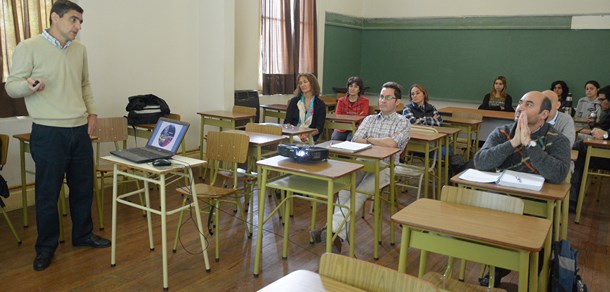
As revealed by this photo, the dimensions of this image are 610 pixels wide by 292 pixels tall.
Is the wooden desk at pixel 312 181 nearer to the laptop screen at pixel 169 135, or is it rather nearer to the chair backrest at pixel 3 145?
the laptop screen at pixel 169 135

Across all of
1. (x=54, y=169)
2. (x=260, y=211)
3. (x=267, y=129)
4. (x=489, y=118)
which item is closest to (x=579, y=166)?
(x=489, y=118)

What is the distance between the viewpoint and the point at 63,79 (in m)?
2.90

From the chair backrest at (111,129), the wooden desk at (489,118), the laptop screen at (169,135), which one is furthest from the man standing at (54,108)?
the wooden desk at (489,118)

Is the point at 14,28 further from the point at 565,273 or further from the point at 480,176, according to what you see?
the point at 565,273

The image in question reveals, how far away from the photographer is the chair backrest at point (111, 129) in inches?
159

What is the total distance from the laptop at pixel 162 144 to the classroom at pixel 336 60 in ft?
2.33

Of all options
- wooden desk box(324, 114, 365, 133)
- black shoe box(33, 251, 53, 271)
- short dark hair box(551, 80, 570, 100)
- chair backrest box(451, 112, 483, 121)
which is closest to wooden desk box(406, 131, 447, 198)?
wooden desk box(324, 114, 365, 133)

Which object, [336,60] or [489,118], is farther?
[336,60]

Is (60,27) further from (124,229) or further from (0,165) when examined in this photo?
(124,229)

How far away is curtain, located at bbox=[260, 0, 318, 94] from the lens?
22.6 ft

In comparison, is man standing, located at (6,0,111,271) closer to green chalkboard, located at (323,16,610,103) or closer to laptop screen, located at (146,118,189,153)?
laptop screen, located at (146,118,189,153)

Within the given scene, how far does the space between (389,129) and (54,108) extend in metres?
2.35

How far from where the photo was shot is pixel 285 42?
7164mm

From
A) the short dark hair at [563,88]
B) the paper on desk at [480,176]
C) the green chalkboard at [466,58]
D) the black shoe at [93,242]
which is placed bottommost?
the black shoe at [93,242]
